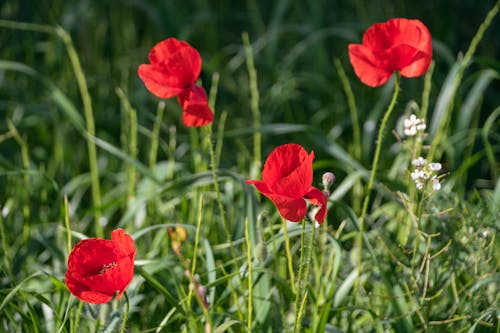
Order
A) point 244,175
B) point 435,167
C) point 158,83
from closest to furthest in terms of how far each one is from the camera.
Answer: point 435,167 < point 158,83 < point 244,175

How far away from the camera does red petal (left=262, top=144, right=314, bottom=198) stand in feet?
2.97

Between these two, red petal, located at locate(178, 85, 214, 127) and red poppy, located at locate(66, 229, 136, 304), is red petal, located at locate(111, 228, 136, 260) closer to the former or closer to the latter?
red poppy, located at locate(66, 229, 136, 304)

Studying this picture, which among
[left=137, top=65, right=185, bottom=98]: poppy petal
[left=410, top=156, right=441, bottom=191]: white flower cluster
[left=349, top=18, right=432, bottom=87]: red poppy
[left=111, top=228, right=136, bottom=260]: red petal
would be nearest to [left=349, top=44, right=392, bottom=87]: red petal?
[left=349, top=18, right=432, bottom=87]: red poppy

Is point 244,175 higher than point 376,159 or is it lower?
A: lower

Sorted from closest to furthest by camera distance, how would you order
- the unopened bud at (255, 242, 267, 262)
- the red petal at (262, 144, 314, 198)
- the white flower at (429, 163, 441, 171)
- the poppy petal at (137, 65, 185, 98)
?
the red petal at (262, 144, 314, 198) < the white flower at (429, 163, 441, 171) < the poppy petal at (137, 65, 185, 98) < the unopened bud at (255, 242, 267, 262)

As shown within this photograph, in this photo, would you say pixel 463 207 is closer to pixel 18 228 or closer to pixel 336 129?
pixel 336 129

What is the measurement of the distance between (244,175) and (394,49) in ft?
2.68

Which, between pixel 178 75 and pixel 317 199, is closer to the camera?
pixel 317 199

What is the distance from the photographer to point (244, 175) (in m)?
1.87

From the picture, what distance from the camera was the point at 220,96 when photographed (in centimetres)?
280

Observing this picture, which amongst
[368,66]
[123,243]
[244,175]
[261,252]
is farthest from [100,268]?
[244,175]

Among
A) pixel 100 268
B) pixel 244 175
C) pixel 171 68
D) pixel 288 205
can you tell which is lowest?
pixel 244 175

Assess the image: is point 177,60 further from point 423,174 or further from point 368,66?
point 423,174

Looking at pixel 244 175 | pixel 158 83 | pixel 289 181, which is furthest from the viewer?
pixel 244 175
